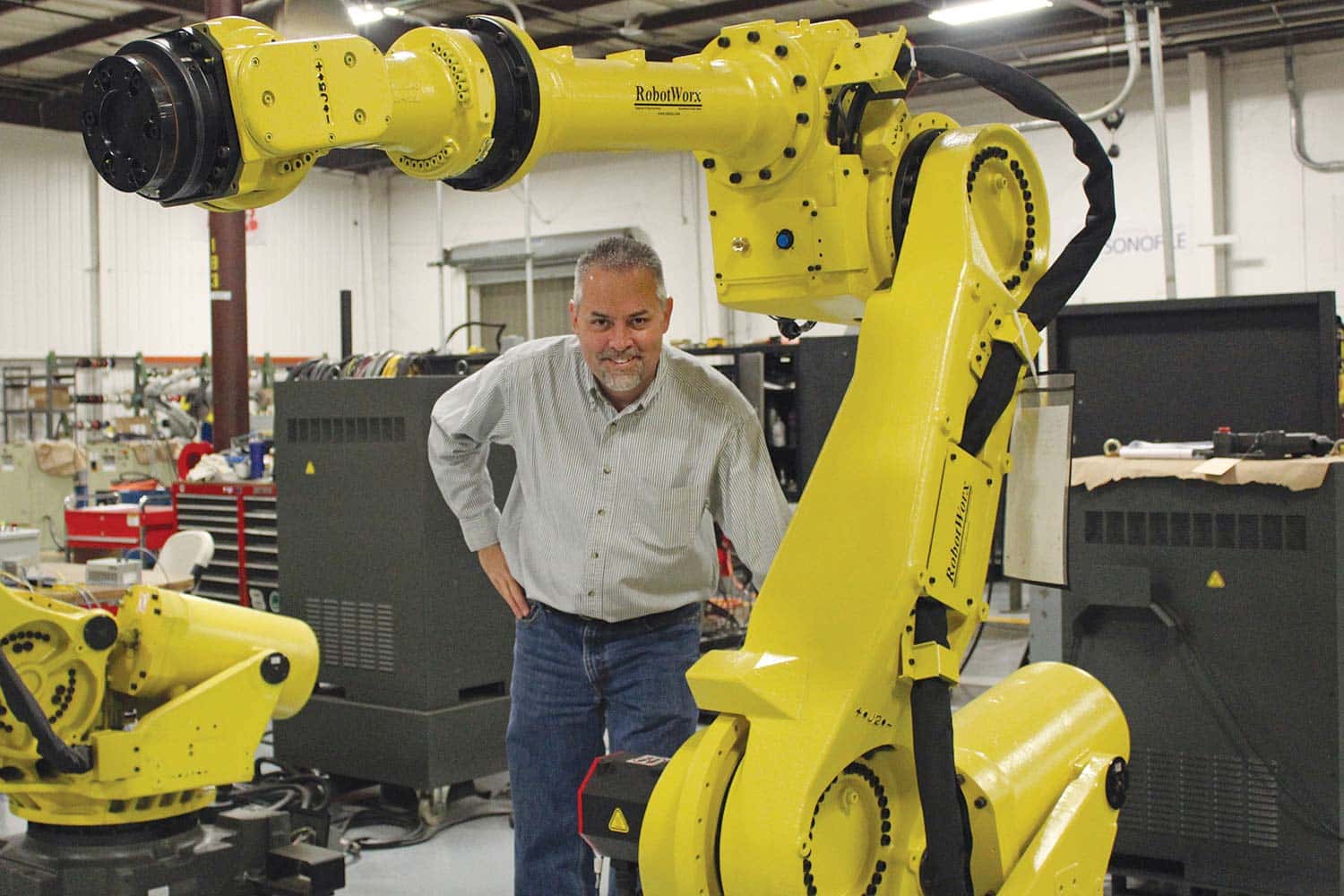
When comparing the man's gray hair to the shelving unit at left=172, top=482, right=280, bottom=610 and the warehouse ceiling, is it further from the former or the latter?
the warehouse ceiling

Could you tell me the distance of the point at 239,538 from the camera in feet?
19.5

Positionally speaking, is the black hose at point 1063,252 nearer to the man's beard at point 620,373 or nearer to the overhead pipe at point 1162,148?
the man's beard at point 620,373

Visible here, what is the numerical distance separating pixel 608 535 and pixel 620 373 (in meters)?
0.33

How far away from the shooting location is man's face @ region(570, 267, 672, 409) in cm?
240

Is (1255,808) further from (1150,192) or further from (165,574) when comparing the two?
(1150,192)

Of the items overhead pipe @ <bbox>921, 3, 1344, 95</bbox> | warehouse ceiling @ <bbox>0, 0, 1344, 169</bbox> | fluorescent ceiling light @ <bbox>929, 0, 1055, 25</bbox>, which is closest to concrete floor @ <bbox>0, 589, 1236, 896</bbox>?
fluorescent ceiling light @ <bbox>929, 0, 1055, 25</bbox>

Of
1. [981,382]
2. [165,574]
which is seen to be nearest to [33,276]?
[165,574]

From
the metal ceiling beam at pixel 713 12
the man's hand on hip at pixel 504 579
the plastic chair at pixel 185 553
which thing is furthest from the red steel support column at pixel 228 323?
the man's hand on hip at pixel 504 579

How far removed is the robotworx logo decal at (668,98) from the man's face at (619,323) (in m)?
0.80

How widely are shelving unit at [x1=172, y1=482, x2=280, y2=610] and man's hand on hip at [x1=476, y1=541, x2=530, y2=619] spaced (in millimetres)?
3031

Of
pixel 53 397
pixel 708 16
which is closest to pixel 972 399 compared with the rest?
pixel 708 16

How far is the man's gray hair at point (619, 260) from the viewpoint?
241cm

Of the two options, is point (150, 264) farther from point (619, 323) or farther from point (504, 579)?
point (619, 323)

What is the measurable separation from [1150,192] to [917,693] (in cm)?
1047
